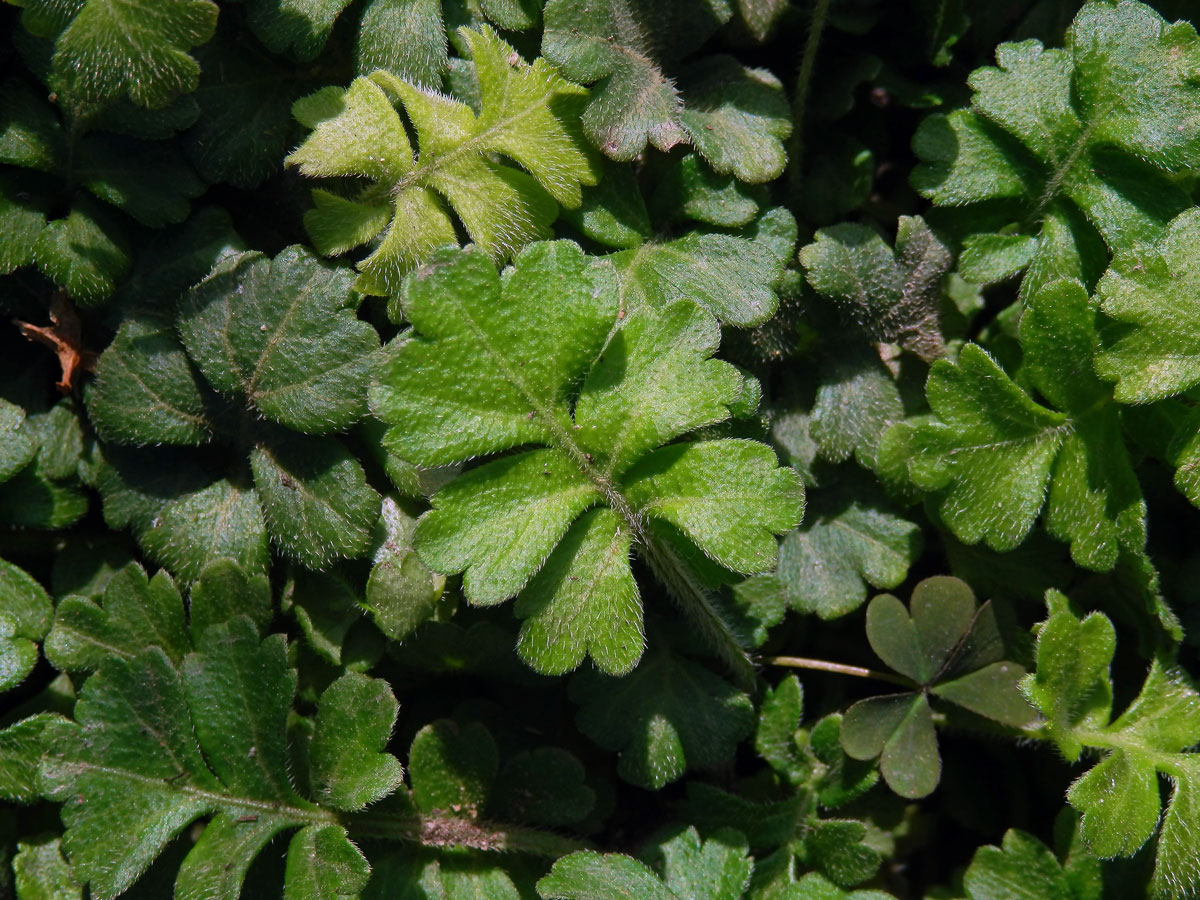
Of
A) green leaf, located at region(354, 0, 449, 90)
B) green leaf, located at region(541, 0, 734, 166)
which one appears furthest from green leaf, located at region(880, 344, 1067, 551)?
green leaf, located at region(354, 0, 449, 90)

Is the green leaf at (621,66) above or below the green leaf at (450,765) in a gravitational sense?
above

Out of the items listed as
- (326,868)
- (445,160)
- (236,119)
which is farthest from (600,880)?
(236,119)

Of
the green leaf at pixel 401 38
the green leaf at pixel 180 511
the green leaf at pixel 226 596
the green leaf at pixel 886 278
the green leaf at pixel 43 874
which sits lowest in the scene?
the green leaf at pixel 43 874

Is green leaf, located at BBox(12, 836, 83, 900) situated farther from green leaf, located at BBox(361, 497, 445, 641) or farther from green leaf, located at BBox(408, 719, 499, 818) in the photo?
green leaf, located at BBox(361, 497, 445, 641)

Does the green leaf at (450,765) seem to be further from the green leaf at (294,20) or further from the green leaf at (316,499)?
Answer: the green leaf at (294,20)

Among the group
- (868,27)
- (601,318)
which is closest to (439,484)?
(601,318)

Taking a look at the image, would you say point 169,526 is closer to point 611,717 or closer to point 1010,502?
point 611,717

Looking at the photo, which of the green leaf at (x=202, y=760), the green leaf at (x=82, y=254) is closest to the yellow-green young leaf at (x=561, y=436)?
the green leaf at (x=202, y=760)
